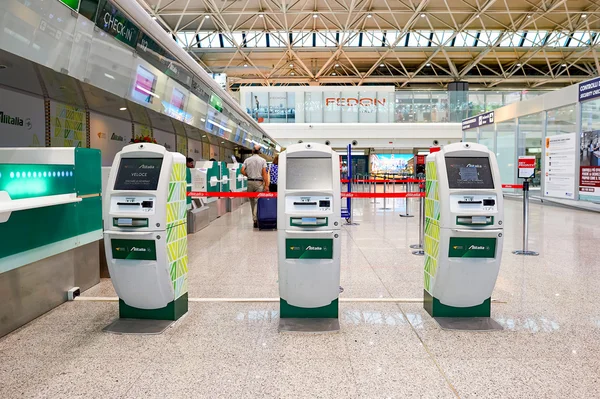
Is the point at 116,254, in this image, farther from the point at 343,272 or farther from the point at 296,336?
the point at 343,272

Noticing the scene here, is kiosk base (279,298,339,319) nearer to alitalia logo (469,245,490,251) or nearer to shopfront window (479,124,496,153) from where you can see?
alitalia logo (469,245,490,251)

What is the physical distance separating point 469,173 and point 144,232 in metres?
2.50

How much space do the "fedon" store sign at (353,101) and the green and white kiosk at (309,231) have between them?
22709 millimetres

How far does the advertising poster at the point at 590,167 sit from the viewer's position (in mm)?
11148

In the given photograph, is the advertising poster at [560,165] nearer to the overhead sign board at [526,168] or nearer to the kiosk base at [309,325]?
the overhead sign board at [526,168]

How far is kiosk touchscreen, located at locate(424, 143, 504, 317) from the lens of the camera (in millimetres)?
3277

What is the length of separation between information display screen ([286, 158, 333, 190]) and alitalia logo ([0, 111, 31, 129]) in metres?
3.62

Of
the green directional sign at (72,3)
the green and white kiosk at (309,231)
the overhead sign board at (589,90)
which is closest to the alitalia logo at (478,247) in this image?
the green and white kiosk at (309,231)

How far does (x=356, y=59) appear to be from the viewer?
29.3 meters

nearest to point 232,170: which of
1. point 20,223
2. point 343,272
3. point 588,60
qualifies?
point 343,272

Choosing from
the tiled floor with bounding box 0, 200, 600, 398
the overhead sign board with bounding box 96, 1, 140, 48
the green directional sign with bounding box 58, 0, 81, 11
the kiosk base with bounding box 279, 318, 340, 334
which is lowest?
the tiled floor with bounding box 0, 200, 600, 398

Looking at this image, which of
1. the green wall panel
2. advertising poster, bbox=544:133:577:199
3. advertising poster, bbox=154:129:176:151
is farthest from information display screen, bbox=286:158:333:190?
advertising poster, bbox=544:133:577:199

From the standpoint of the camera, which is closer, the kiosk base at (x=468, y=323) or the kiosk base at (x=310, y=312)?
the kiosk base at (x=468, y=323)

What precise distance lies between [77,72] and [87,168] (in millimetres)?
1105
